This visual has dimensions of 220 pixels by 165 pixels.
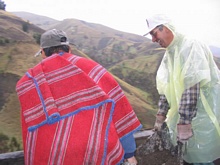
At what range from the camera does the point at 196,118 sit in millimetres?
2410

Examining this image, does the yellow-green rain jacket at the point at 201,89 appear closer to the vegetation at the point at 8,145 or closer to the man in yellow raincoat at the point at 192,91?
the man in yellow raincoat at the point at 192,91

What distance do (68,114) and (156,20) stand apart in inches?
49.0

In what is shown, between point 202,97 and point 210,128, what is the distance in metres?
0.28

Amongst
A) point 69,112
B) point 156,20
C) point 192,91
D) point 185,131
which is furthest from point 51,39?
point 185,131

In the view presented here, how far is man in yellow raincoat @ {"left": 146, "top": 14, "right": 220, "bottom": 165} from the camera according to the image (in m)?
2.26

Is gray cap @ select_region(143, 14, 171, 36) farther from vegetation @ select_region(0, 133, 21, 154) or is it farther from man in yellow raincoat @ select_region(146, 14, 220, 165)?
vegetation @ select_region(0, 133, 21, 154)

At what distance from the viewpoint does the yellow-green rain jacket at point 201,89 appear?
2.29 metres

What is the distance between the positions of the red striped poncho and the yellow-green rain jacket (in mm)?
755

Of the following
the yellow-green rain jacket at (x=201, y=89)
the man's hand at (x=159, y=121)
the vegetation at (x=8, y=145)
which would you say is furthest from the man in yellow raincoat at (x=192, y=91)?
the vegetation at (x=8, y=145)

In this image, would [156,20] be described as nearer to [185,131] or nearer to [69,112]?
[185,131]

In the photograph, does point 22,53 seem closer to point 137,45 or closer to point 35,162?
point 35,162

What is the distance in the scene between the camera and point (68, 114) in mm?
1779

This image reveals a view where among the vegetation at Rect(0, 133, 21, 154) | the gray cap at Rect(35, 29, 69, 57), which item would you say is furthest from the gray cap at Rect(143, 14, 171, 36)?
the vegetation at Rect(0, 133, 21, 154)

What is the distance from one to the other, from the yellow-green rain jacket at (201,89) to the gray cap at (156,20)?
64 mm
